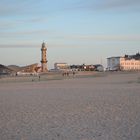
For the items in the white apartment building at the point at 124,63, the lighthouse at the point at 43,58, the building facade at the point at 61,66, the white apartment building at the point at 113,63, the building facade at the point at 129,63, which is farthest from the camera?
the white apartment building at the point at 113,63

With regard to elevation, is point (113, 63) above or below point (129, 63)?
above

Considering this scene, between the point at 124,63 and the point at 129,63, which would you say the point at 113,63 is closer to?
the point at 124,63

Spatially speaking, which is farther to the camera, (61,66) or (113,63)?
(113,63)

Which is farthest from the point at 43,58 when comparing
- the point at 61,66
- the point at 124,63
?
the point at 124,63

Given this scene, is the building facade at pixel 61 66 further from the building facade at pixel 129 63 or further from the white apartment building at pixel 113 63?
the building facade at pixel 129 63

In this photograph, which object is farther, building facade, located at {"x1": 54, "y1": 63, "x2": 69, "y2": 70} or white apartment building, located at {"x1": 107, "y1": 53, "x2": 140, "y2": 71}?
white apartment building, located at {"x1": 107, "y1": 53, "x2": 140, "y2": 71}

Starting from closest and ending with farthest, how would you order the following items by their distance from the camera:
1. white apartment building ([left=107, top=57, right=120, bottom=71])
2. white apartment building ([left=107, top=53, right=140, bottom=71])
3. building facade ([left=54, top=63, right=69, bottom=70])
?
building facade ([left=54, top=63, right=69, bottom=70]) < white apartment building ([left=107, top=53, right=140, bottom=71]) < white apartment building ([left=107, top=57, right=120, bottom=71])

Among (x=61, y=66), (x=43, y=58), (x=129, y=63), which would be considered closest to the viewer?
(x=43, y=58)

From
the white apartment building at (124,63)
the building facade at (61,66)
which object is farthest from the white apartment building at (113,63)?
the building facade at (61,66)

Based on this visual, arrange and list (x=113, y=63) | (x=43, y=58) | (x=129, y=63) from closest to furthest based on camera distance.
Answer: (x=43, y=58) → (x=129, y=63) → (x=113, y=63)

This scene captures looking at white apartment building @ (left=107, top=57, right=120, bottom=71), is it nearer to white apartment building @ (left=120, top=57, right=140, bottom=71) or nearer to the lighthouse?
white apartment building @ (left=120, top=57, right=140, bottom=71)

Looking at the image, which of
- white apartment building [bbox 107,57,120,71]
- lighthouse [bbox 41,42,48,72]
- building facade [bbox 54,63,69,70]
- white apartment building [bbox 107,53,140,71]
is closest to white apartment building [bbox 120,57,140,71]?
white apartment building [bbox 107,53,140,71]

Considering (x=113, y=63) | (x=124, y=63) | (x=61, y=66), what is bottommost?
(x=61, y=66)

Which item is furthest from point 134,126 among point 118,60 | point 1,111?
point 118,60
